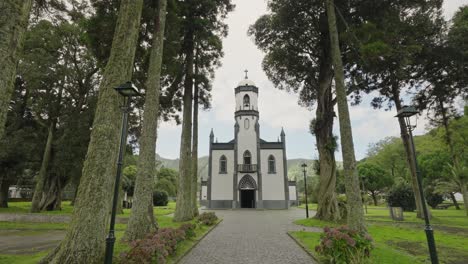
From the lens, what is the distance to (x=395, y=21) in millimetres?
10578

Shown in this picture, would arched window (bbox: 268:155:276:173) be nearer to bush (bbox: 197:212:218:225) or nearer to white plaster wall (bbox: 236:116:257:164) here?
white plaster wall (bbox: 236:116:257:164)

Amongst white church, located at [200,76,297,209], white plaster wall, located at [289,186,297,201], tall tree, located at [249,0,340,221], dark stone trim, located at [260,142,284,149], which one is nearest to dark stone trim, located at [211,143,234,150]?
white church, located at [200,76,297,209]

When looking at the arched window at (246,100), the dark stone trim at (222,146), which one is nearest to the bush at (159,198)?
the dark stone trim at (222,146)

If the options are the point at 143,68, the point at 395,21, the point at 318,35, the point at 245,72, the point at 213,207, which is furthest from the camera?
the point at 245,72

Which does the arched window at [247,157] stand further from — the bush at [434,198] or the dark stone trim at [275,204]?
the bush at [434,198]

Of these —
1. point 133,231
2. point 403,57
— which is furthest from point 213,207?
point 403,57

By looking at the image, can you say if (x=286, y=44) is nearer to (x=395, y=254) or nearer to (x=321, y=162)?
(x=321, y=162)

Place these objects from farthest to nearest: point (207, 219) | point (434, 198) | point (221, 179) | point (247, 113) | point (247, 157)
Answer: point (247, 113)
point (247, 157)
point (221, 179)
point (434, 198)
point (207, 219)

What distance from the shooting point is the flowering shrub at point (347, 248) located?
482 centimetres

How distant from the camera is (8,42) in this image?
3361mm

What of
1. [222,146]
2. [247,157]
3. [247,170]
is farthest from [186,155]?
[247,157]

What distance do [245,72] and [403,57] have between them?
26.2 meters

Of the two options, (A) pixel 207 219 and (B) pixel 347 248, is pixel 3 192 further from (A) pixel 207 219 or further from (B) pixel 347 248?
(B) pixel 347 248

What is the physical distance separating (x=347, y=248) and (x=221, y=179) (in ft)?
87.8
